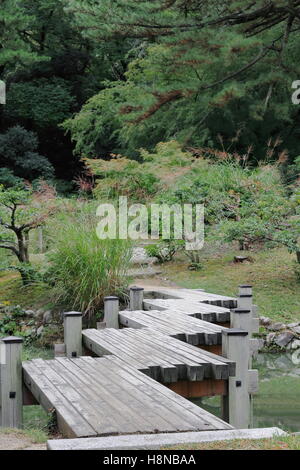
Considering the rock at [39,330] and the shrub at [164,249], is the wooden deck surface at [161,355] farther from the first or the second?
the shrub at [164,249]

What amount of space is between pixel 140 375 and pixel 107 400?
60 cm

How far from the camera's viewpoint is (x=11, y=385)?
465 centimetres

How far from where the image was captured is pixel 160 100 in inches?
599

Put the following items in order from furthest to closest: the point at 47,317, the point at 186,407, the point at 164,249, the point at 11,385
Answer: the point at 164,249 < the point at 47,317 < the point at 11,385 < the point at 186,407

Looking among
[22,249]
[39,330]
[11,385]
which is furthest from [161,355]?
[22,249]

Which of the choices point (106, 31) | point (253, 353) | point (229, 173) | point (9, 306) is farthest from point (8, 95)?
point (253, 353)

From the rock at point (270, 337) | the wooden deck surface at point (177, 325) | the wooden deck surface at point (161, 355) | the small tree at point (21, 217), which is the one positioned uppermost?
the small tree at point (21, 217)

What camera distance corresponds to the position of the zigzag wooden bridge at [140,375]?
11.0 ft

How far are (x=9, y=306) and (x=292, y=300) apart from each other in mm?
3808

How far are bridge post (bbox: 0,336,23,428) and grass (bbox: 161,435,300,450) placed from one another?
1.98 metres

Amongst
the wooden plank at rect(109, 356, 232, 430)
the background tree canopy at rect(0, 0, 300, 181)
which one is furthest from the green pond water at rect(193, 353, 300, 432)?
the background tree canopy at rect(0, 0, 300, 181)

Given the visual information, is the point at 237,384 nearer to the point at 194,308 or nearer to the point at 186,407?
the point at 186,407

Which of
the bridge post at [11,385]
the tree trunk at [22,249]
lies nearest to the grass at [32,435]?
the bridge post at [11,385]

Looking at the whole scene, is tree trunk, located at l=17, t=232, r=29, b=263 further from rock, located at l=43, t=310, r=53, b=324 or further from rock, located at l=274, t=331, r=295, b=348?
rock, located at l=274, t=331, r=295, b=348
